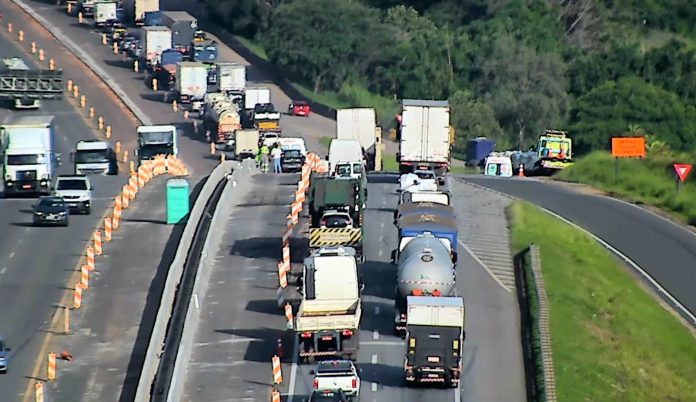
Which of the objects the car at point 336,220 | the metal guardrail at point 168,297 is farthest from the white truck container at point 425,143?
the car at point 336,220

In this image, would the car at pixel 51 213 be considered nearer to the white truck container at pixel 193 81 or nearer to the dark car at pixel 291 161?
the dark car at pixel 291 161

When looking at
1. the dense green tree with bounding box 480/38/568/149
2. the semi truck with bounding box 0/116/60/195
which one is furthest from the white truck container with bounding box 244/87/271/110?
the semi truck with bounding box 0/116/60/195

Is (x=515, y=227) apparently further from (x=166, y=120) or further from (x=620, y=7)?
(x=620, y=7)

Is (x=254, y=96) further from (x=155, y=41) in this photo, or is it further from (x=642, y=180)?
(x=642, y=180)

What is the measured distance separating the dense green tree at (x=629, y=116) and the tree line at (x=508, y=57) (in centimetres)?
11

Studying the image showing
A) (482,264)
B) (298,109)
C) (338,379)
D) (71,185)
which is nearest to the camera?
(338,379)

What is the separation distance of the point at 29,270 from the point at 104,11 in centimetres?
9504

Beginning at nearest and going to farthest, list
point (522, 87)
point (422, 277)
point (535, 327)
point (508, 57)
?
point (422, 277) < point (535, 327) < point (522, 87) < point (508, 57)

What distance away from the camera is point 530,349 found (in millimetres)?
50625

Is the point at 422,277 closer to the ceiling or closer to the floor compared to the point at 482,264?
closer to the ceiling

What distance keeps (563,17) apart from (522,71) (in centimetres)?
3503

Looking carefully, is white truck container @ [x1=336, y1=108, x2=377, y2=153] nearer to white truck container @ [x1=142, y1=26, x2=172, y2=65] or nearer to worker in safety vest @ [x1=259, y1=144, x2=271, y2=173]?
worker in safety vest @ [x1=259, y1=144, x2=271, y2=173]

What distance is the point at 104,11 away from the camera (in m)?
154

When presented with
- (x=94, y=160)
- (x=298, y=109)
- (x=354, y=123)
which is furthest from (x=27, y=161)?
(x=298, y=109)
